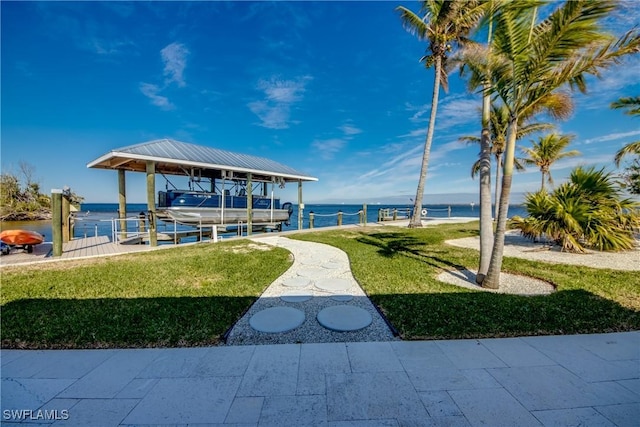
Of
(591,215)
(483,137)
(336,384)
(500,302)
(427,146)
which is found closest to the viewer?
(336,384)

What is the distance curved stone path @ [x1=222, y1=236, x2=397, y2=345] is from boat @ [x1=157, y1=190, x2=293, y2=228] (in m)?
8.23

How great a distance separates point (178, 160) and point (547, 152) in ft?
75.7

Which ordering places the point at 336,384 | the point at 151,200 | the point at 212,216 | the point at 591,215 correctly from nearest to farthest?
the point at 336,384
the point at 591,215
the point at 151,200
the point at 212,216

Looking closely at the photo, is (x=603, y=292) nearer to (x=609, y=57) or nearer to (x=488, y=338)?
(x=488, y=338)

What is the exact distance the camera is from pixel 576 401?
2055mm

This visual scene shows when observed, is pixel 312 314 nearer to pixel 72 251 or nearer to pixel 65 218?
pixel 72 251

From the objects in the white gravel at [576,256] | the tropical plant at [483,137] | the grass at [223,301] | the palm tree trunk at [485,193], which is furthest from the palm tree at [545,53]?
the white gravel at [576,256]

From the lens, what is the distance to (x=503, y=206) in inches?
174

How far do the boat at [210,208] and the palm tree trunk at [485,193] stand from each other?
1101 centimetres

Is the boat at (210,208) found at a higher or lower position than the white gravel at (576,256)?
higher

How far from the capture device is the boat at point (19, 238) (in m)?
7.29

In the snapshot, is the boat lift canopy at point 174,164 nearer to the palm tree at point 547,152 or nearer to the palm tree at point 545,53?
the palm tree at point 545,53

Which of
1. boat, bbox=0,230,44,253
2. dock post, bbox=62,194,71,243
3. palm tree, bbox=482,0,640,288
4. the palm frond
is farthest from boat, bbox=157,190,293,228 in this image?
the palm frond

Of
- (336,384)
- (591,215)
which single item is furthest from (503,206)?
(591,215)
